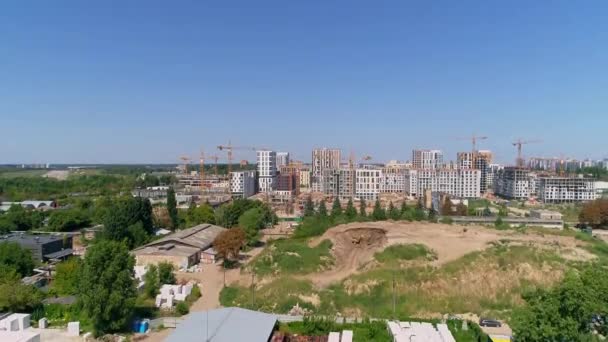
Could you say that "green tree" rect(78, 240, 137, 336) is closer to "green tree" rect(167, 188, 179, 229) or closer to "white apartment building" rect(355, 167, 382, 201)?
"green tree" rect(167, 188, 179, 229)

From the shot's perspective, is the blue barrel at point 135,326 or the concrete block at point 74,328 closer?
the concrete block at point 74,328

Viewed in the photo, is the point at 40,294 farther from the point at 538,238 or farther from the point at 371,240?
the point at 538,238

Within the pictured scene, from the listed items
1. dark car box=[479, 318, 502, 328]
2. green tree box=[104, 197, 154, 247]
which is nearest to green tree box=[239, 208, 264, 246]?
green tree box=[104, 197, 154, 247]

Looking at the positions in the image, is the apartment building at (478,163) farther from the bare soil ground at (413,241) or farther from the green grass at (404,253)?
the green grass at (404,253)

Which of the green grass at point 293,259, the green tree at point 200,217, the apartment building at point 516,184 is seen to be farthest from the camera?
the apartment building at point 516,184

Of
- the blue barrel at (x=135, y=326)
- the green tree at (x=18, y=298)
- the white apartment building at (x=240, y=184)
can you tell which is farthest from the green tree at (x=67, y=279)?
the white apartment building at (x=240, y=184)

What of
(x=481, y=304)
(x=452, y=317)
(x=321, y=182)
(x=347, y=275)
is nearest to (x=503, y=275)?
(x=481, y=304)

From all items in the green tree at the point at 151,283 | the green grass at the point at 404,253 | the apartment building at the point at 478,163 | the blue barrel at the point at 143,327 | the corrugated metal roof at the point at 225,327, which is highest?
the apartment building at the point at 478,163
